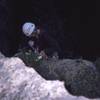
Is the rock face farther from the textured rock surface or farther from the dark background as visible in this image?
the dark background

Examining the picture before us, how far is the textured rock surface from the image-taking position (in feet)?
14.1

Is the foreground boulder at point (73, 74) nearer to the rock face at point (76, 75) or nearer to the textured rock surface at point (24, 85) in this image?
the rock face at point (76, 75)

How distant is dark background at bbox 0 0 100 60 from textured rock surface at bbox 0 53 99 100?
13.3 ft

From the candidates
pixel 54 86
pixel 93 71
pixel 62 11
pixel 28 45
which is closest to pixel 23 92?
pixel 54 86

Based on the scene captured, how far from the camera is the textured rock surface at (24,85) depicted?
4.31 metres

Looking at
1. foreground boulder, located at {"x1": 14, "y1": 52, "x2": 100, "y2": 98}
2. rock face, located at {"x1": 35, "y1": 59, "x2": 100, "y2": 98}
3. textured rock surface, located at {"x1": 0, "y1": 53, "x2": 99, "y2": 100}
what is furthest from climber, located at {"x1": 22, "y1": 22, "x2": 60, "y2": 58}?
Answer: textured rock surface, located at {"x1": 0, "y1": 53, "x2": 99, "y2": 100}

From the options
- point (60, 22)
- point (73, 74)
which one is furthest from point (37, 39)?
point (60, 22)

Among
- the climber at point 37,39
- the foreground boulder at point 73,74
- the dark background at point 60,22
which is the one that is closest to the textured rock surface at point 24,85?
the foreground boulder at point 73,74

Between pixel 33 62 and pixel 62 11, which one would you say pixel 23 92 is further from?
pixel 62 11

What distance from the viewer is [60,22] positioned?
34.6 feet

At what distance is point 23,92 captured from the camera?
4688 millimetres

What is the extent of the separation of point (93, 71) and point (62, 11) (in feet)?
14.3

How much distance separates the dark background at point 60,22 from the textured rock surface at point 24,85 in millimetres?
4065

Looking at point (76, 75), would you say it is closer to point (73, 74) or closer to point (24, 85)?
point (73, 74)
